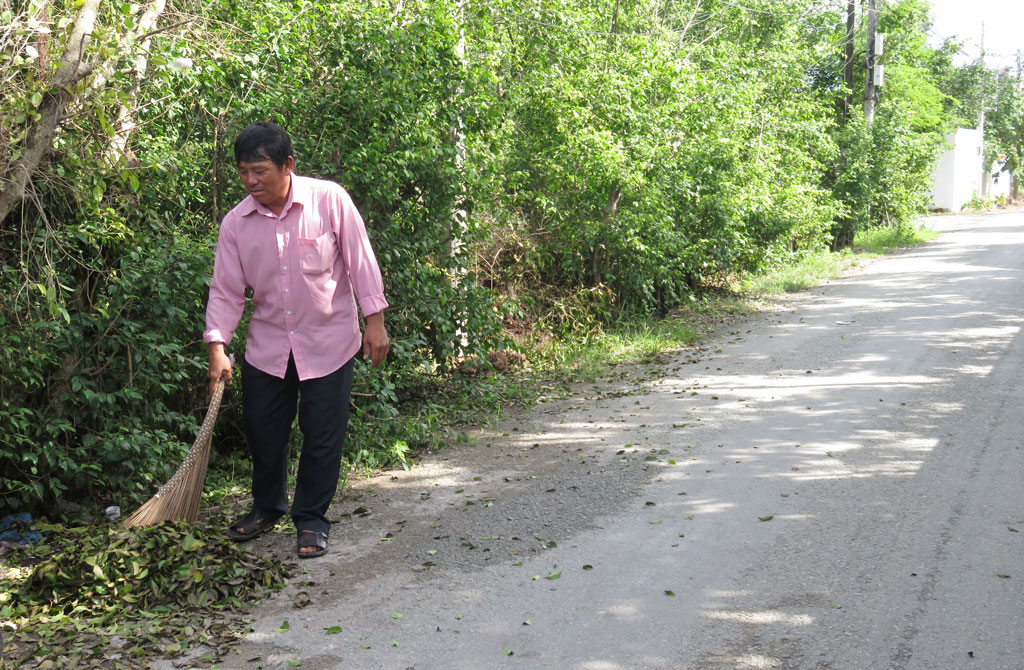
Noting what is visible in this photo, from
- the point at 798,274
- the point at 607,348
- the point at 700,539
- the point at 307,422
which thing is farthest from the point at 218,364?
the point at 798,274

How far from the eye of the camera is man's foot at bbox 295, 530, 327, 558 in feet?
15.5

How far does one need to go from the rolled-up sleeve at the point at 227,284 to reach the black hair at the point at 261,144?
39cm

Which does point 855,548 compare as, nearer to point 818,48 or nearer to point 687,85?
point 687,85

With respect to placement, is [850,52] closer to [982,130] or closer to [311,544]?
[311,544]

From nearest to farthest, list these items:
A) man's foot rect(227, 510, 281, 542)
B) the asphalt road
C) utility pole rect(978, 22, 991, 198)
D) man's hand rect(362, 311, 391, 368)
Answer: the asphalt road
man's hand rect(362, 311, 391, 368)
man's foot rect(227, 510, 281, 542)
utility pole rect(978, 22, 991, 198)

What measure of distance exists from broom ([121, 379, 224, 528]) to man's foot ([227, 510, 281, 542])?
→ 22cm

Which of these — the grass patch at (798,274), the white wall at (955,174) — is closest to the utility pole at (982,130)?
the white wall at (955,174)

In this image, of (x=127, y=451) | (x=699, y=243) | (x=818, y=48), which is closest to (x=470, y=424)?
(x=127, y=451)

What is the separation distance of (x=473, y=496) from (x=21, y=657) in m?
2.62

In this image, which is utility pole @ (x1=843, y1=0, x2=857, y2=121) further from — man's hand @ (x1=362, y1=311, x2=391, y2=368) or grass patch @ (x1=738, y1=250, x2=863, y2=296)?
man's hand @ (x1=362, y1=311, x2=391, y2=368)

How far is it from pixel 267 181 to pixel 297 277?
1.51 ft

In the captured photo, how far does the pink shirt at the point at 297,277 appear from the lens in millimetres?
4637

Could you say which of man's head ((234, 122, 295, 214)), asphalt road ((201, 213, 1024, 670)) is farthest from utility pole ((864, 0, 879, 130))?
Result: man's head ((234, 122, 295, 214))

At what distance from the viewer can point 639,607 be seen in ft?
13.3
